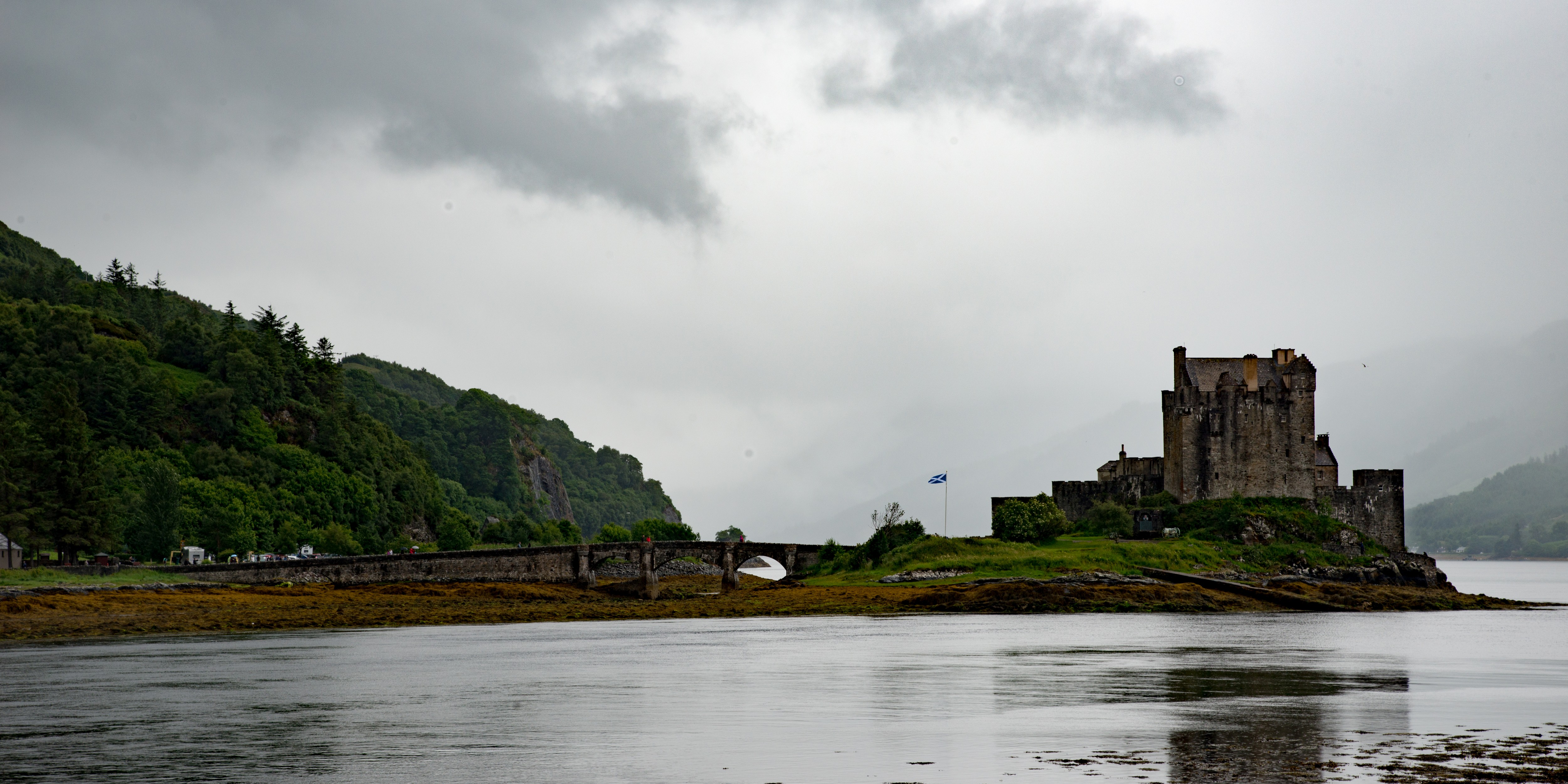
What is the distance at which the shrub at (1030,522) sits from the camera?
93.8 meters

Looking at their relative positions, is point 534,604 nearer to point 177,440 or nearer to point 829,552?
point 829,552

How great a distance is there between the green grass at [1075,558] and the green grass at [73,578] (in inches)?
1638

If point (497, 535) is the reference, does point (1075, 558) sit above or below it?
below

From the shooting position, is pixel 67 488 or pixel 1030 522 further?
pixel 1030 522

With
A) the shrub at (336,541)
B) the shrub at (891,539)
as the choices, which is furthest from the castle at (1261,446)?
the shrub at (336,541)

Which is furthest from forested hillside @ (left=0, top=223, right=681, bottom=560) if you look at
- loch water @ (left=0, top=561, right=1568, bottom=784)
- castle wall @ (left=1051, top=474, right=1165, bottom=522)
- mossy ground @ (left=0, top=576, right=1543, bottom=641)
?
castle wall @ (left=1051, top=474, right=1165, bottom=522)

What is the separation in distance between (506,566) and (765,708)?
67.7 m

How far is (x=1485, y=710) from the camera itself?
958 inches

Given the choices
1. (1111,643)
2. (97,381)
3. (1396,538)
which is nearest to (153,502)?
(97,381)

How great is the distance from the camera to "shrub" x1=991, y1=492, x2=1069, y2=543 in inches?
3691

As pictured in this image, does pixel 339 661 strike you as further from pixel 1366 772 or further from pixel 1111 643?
pixel 1366 772

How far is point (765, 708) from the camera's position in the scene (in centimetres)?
2588

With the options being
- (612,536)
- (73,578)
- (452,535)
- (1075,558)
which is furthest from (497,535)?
(1075,558)

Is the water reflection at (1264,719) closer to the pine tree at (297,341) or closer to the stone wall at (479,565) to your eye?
the stone wall at (479,565)
